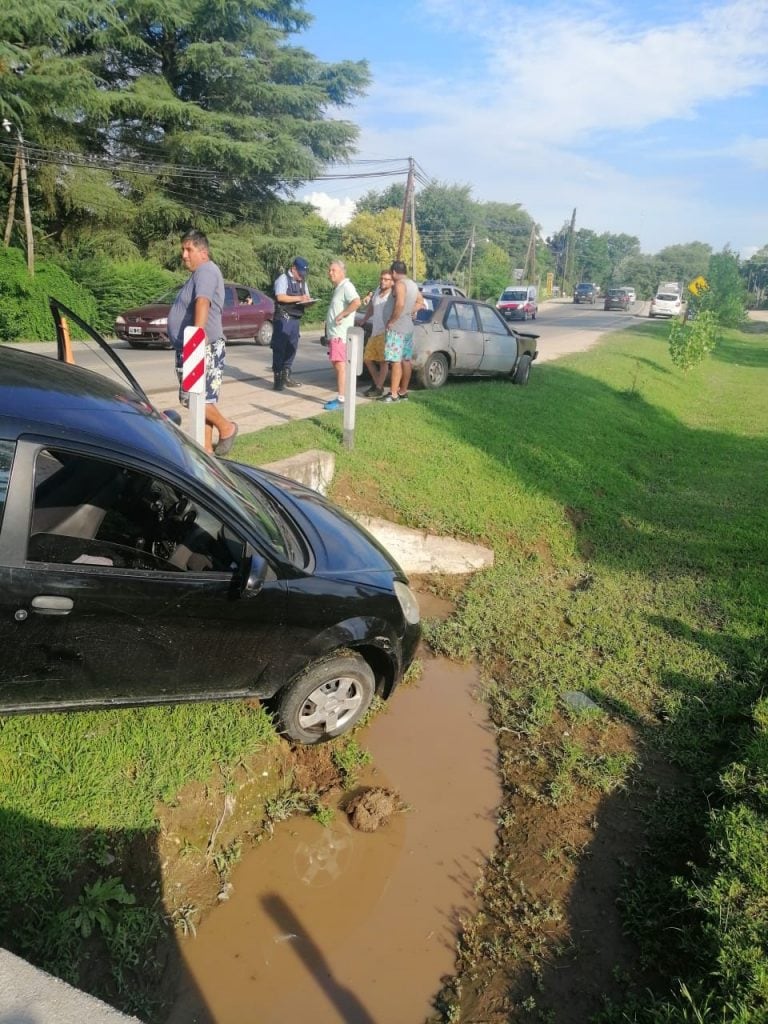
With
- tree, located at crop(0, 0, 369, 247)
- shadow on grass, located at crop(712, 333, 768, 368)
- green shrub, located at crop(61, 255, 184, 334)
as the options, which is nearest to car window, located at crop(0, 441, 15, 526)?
green shrub, located at crop(61, 255, 184, 334)

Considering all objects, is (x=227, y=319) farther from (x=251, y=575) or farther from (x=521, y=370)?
(x=251, y=575)

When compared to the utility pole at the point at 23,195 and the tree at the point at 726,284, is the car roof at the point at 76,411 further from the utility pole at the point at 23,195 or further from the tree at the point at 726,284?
the tree at the point at 726,284

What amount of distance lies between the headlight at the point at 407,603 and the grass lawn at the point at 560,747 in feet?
3.08

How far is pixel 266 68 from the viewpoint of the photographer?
26844 mm

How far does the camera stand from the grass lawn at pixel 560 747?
264 cm

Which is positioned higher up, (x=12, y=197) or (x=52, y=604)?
(x=12, y=197)

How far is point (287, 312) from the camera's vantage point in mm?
9305

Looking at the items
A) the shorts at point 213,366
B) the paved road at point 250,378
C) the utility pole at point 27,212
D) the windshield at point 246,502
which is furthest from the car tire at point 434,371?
the utility pole at point 27,212

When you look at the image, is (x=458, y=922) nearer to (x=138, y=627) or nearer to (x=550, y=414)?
(x=138, y=627)

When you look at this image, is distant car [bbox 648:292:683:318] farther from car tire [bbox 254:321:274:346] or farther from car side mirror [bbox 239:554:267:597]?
car side mirror [bbox 239:554:267:597]

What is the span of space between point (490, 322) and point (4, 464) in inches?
382

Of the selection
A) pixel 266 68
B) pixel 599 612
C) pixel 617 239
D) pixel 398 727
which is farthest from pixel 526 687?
pixel 617 239

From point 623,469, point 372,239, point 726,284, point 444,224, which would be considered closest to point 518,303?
point 726,284

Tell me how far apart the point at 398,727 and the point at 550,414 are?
6617mm
